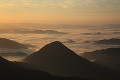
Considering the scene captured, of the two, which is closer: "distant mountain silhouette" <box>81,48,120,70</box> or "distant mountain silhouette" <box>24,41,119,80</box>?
"distant mountain silhouette" <box>24,41,119,80</box>

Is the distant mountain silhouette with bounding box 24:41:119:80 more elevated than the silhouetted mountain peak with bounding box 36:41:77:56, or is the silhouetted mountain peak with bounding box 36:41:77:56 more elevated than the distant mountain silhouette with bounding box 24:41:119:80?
the silhouetted mountain peak with bounding box 36:41:77:56

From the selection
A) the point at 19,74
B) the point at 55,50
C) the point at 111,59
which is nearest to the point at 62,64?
the point at 55,50

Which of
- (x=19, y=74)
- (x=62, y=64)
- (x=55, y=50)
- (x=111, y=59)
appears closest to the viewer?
(x=19, y=74)

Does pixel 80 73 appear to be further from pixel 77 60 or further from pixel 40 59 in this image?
pixel 40 59

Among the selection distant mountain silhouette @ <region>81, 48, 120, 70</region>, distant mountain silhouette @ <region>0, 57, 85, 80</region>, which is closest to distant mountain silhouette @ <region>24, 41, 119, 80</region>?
distant mountain silhouette @ <region>0, 57, 85, 80</region>

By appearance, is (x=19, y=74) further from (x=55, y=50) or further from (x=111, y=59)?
(x=111, y=59)

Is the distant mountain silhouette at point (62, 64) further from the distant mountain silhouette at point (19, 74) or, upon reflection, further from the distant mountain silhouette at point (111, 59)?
the distant mountain silhouette at point (111, 59)

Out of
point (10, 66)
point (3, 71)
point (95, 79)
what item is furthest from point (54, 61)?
point (3, 71)

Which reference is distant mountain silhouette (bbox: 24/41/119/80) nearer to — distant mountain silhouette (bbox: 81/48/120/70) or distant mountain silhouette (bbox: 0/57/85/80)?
distant mountain silhouette (bbox: 0/57/85/80)
